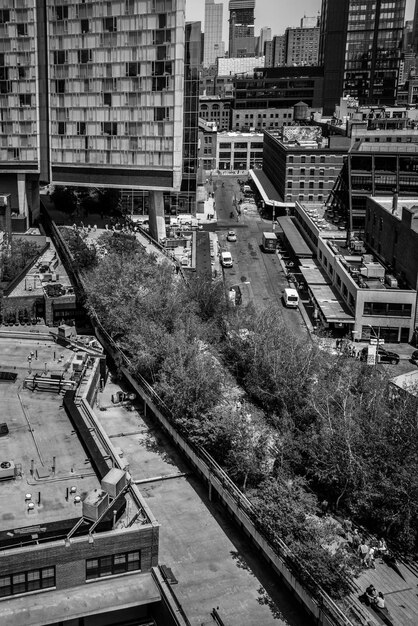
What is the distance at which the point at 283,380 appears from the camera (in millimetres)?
53281

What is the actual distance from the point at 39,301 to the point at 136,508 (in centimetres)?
4405

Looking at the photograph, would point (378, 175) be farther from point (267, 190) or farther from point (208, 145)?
point (208, 145)

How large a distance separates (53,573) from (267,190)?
123370 mm

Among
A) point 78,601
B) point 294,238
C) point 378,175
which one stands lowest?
point 78,601

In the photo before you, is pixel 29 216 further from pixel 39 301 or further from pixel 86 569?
pixel 86 569

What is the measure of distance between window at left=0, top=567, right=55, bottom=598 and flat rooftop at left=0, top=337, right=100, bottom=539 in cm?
198

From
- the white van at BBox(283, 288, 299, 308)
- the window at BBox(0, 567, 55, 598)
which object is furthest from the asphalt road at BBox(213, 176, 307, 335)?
the window at BBox(0, 567, 55, 598)

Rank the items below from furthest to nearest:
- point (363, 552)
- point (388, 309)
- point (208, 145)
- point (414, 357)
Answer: point (208, 145) < point (388, 309) < point (414, 357) < point (363, 552)

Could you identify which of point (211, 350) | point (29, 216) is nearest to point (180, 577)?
point (211, 350)

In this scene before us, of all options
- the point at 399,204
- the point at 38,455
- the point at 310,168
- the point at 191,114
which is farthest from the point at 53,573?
the point at 310,168

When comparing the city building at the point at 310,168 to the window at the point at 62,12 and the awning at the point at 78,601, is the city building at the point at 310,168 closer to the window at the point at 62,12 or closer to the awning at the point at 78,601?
the window at the point at 62,12

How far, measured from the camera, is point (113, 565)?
1361 inches

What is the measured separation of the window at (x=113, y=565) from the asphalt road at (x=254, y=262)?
141ft

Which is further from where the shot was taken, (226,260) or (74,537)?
(226,260)
